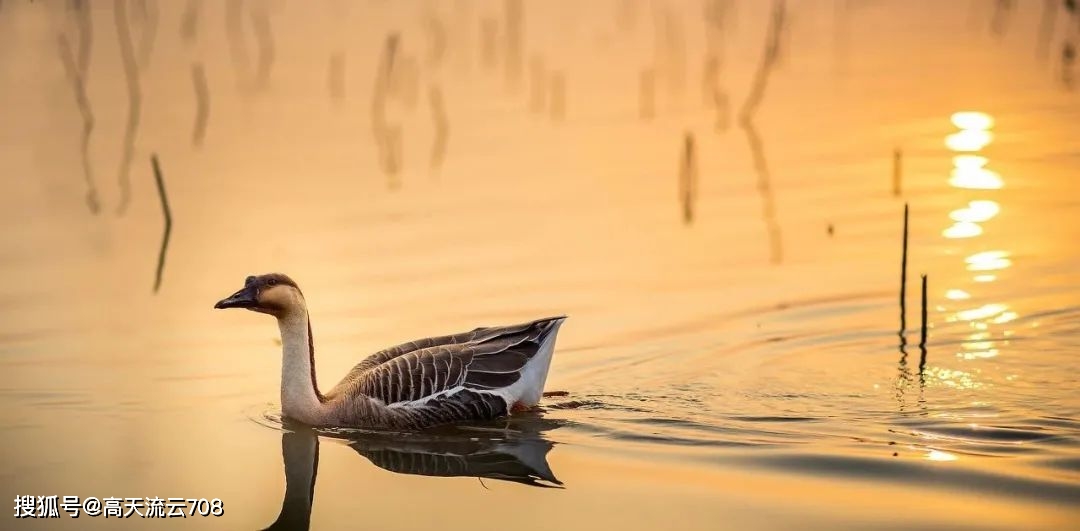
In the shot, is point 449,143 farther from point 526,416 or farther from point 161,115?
point 526,416

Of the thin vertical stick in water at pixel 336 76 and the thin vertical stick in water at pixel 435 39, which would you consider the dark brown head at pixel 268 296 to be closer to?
the thin vertical stick in water at pixel 336 76

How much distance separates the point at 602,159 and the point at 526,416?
5.72 metres

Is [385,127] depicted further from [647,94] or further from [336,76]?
[647,94]

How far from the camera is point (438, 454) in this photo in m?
9.62

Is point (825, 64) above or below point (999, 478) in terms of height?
above

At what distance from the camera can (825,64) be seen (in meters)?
19.4

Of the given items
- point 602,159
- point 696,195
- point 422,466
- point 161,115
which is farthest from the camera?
point 161,115

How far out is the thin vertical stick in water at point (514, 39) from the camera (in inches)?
762

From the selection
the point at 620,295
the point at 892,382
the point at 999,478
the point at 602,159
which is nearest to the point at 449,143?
the point at 602,159

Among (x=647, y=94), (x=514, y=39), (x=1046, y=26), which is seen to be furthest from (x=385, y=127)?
(x=1046, y=26)

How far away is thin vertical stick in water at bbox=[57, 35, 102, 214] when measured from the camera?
1505cm

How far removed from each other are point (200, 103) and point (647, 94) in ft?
17.3

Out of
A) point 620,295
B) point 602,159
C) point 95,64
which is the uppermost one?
point 95,64

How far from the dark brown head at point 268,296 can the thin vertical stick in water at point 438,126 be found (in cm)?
575
